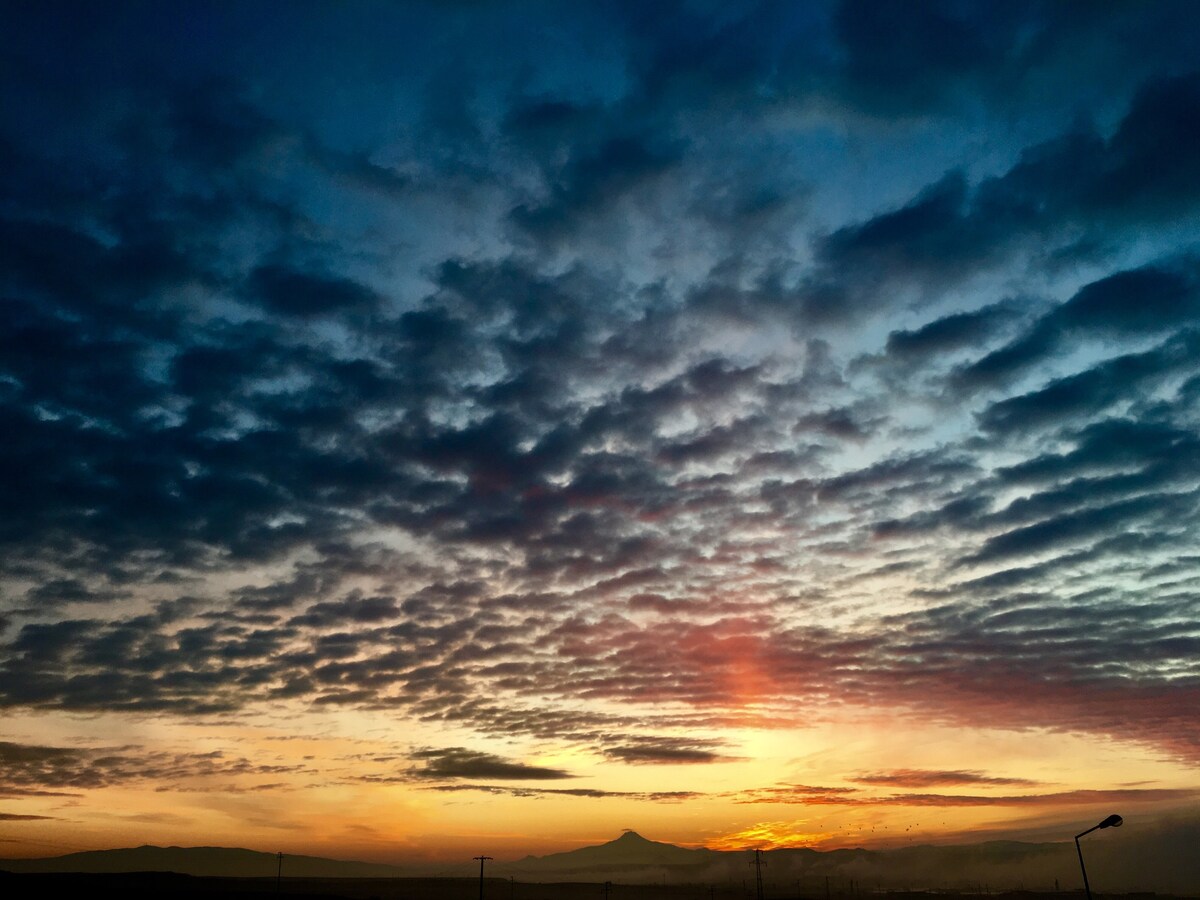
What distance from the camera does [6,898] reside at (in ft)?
653

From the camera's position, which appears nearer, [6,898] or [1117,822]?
[1117,822]

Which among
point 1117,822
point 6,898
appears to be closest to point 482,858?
point 6,898

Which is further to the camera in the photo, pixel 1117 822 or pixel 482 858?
pixel 482 858

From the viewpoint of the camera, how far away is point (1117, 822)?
207 feet

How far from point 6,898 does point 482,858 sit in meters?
117

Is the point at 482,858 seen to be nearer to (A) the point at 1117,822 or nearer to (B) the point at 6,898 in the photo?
(B) the point at 6,898

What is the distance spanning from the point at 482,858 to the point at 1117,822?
160861mm

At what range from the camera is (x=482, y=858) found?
633 ft

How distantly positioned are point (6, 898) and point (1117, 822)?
242m
